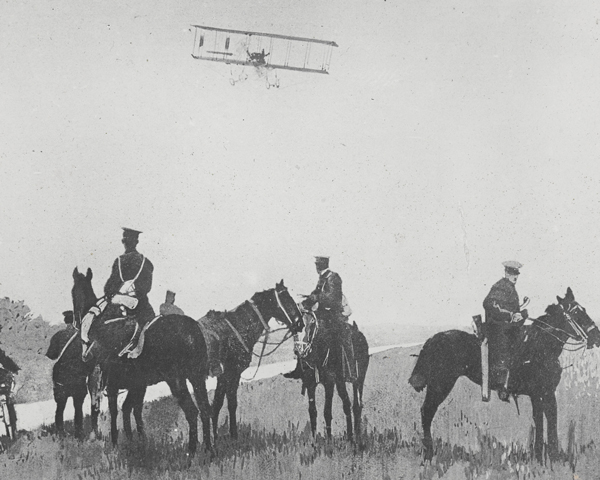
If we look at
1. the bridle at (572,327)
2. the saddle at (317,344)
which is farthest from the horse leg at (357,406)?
the bridle at (572,327)

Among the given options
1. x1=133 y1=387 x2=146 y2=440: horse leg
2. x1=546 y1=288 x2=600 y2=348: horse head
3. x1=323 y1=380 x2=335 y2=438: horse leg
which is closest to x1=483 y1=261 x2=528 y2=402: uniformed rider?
x1=546 y1=288 x2=600 y2=348: horse head

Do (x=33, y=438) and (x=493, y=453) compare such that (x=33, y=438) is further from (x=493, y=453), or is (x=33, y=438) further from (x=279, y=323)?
(x=493, y=453)

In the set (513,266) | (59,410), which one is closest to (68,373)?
(59,410)

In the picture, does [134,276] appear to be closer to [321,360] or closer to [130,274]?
[130,274]

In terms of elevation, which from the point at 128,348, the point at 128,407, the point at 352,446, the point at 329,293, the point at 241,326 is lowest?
the point at 352,446

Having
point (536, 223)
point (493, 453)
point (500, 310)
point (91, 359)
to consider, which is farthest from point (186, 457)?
point (536, 223)

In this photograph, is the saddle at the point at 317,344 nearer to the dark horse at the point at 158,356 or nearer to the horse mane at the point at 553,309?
the dark horse at the point at 158,356
